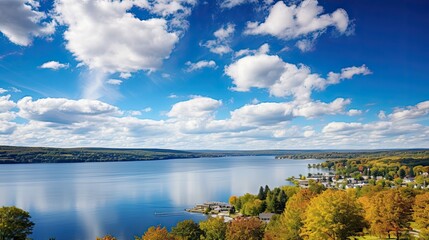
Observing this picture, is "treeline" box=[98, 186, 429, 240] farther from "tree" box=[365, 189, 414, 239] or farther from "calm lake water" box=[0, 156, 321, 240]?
"calm lake water" box=[0, 156, 321, 240]

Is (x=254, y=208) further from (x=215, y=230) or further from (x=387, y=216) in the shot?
(x=387, y=216)

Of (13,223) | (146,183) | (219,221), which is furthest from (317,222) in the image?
(146,183)

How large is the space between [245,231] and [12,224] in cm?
2391

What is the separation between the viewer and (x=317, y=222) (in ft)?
94.0

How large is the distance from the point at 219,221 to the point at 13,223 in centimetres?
2149

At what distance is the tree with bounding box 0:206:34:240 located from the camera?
34.2 m

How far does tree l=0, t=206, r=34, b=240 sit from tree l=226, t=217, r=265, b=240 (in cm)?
2171

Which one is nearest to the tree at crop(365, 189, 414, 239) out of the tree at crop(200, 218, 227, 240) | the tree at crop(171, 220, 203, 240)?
the tree at crop(200, 218, 227, 240)

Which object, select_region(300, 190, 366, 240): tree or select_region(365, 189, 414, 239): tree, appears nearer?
select_region(300, 190, 366, 240): tree

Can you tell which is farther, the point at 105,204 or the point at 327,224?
the point at 105,204

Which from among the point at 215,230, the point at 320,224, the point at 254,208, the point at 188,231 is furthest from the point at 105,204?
the point at 320,224

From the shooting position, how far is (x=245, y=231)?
106 feet

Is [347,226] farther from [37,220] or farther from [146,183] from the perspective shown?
[146,183]

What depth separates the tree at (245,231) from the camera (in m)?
32.3
